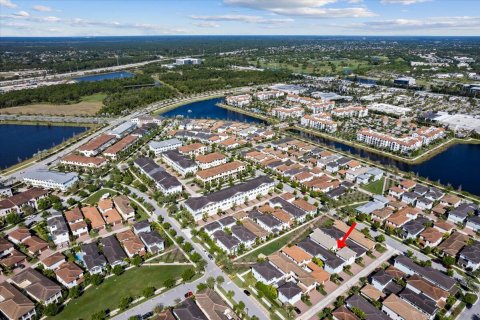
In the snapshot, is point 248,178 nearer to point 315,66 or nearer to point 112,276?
point 112,276

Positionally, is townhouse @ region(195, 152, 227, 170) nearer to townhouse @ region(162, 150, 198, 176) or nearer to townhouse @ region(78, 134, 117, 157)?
townhouse @ region(162, 150, 198, 176)

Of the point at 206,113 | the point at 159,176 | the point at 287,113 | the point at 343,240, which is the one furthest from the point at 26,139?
the point at 343,240

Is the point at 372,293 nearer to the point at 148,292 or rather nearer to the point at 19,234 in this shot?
the point at 148,292

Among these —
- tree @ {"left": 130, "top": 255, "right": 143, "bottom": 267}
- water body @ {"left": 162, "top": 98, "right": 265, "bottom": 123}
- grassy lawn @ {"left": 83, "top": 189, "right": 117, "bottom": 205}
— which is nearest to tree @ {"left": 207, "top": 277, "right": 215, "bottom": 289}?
tree @ {"left": 130, "top": 255, "right": 143, "bottom": 267}

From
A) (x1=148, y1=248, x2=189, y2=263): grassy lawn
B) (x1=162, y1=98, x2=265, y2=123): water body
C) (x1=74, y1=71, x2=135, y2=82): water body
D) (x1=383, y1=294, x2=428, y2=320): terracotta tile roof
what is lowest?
(x1=148, y1=248, x2=189, y2=263): grassy lawn

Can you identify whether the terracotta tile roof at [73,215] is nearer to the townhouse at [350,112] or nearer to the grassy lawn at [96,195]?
the grassy lawn at [96,195]
